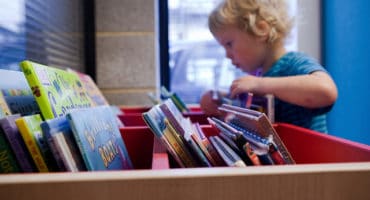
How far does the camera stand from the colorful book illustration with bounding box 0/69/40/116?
1.62ft

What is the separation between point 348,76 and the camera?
1439 mm

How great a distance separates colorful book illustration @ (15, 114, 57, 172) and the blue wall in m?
1.30

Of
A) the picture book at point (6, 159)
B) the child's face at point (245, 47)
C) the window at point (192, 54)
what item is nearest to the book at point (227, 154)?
the picture book at point (6, 159)

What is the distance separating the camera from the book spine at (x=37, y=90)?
0.48 metres

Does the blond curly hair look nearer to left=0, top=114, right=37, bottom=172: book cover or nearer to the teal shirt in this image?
the teal shirt

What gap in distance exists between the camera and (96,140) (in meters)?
0.48

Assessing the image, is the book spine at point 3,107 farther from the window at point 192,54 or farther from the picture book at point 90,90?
the window at point 192,54

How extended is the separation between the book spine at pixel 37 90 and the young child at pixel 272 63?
603mm

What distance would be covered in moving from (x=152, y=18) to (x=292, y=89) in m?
1.12

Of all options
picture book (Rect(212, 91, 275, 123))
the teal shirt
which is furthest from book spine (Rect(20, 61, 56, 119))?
the teal shirt

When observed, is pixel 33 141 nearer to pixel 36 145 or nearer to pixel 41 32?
pixel 36 145

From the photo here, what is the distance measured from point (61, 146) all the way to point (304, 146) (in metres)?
0.54

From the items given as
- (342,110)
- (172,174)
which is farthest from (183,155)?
(342,110)

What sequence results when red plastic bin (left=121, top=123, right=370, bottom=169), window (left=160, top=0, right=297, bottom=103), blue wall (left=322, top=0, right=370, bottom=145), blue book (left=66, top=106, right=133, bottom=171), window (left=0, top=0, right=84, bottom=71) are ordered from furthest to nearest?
window (left=160, top=0, right=297, bottom=103)
blue wall (left=322, top=0, right=370, bottom=145)
window (left=0, top=0, right=84, bottom=71)
red plastic bin (left=121, top=123, right=370, bottom=169)
blue book (left=66, top=106, right=133, bottom=171)
